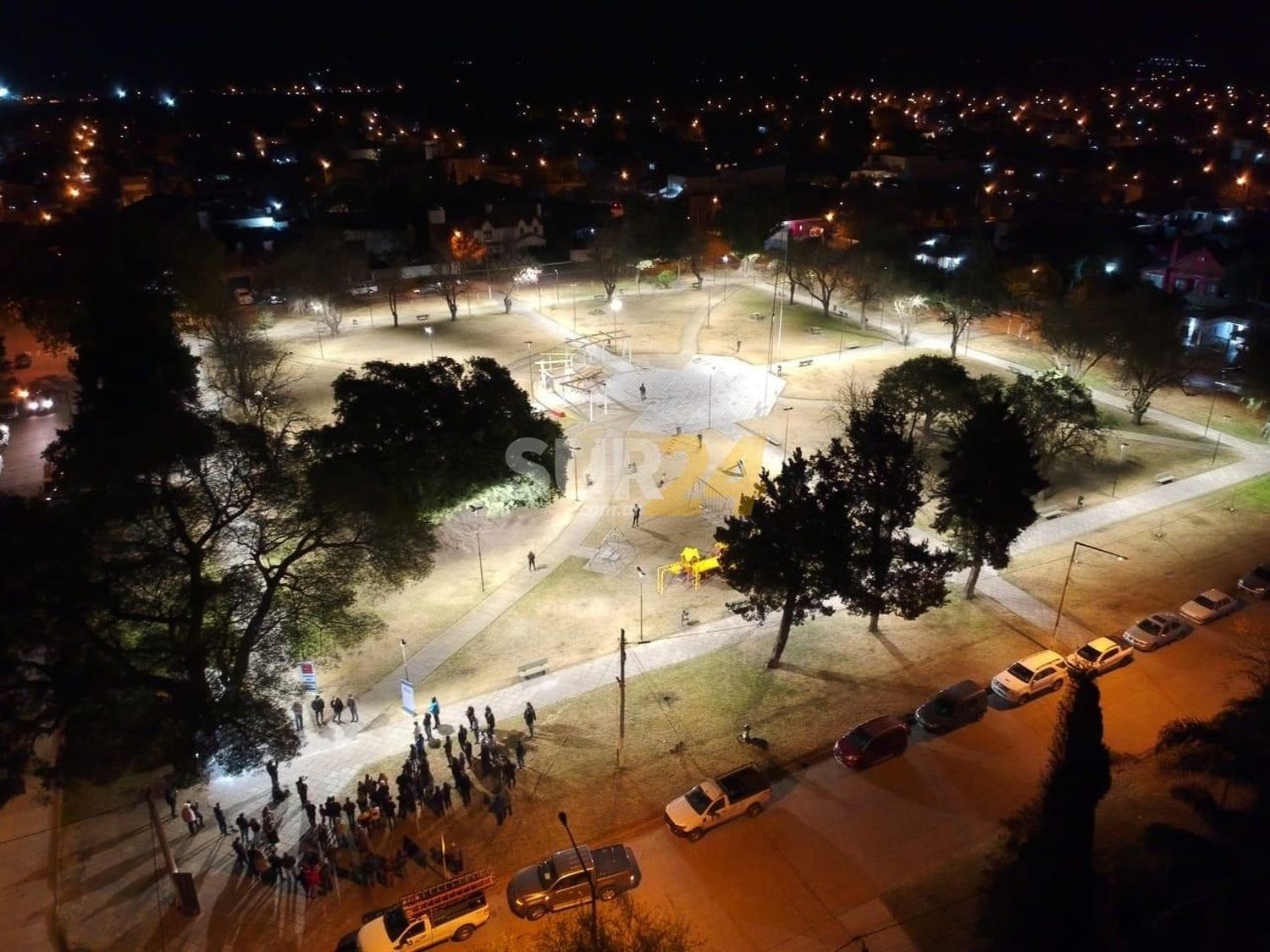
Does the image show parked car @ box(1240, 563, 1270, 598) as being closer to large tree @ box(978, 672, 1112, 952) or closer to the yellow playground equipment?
the yellow playground equipment

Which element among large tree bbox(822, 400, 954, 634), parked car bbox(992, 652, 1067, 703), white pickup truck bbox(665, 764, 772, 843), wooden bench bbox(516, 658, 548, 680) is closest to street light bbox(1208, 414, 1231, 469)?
parked car bbox(992, 652, 1067, 703)

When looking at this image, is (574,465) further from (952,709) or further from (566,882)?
(566,882)

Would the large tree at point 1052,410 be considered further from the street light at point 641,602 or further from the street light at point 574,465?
the street light at point 574,465

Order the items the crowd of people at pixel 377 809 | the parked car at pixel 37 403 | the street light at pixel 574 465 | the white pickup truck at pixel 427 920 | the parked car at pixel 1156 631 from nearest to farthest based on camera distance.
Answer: the white pickup truck at pixel 427 920, the crowd of people at pixel 377 809, the parked car at pixel 1156 631, the street light at pixel 574 465, the parked car at pixel 37 403

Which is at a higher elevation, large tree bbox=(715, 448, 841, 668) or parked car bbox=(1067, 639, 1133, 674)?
large tree bbox=(715, 448, 841, 668)

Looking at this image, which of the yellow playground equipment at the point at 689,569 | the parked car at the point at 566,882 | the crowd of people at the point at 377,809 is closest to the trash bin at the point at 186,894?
the crowd of people at the point at 377,809
